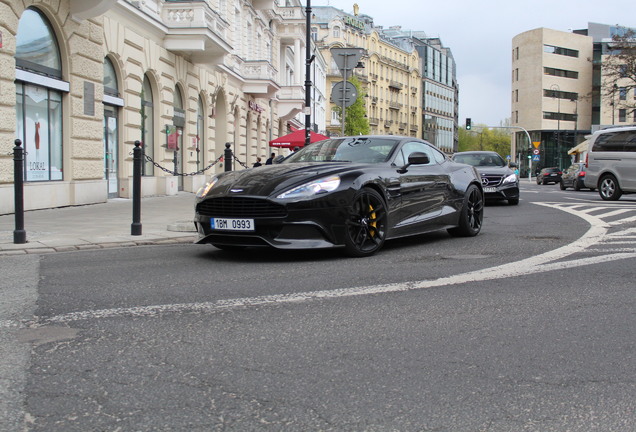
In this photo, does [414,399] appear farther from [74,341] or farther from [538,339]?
[74,341]

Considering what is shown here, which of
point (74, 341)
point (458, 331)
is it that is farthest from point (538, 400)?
point (74, 341)

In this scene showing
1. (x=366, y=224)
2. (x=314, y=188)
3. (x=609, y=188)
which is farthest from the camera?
(x=609, y=188)

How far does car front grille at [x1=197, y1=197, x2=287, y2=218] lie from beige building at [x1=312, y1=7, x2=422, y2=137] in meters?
86.9

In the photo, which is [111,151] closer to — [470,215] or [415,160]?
[470,215]

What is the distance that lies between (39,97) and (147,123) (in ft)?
21.1

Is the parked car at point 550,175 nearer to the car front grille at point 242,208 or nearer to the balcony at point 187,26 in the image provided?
the balcony at point 187,26

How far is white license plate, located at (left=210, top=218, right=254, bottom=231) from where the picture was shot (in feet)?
22.9

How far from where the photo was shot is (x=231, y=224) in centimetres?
709

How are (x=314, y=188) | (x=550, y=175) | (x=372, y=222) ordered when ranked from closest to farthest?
1. (x=314, y=188)
2. (x=372, y=222)
3. (x=550, y=175)

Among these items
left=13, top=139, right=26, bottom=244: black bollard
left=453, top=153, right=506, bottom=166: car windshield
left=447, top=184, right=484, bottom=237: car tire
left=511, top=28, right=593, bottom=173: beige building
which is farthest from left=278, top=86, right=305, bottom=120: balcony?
left=511, top=28, right=593, bottom=173: beige building

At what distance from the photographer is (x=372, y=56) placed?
113438mm

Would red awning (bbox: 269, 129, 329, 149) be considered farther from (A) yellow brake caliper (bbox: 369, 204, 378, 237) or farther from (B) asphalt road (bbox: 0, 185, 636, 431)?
(B) asphalt road (bbox: 0, 185, 636, 431)

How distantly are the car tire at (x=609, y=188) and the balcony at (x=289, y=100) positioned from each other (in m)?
25.6

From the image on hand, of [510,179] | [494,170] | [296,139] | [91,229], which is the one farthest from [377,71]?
[91,229]
